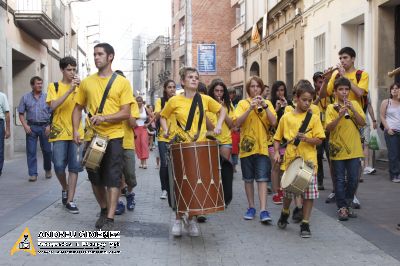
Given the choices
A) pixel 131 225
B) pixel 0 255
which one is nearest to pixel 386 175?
pixel 131 225

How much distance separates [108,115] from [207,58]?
31.6 metres

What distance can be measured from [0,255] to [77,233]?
3.51 ft

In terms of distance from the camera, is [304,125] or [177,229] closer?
[177,229]

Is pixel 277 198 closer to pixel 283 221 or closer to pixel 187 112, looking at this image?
pixel 283 221

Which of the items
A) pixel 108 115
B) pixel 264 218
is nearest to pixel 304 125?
pixel 264 218

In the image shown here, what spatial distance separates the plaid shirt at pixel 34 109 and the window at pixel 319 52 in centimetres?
936

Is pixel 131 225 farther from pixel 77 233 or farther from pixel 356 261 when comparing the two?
pixel 356 261

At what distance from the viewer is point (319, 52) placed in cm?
1764

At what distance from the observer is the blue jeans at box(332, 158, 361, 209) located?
711cm

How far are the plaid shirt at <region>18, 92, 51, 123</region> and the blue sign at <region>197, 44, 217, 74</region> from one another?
1048 inches

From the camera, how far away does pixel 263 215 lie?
270 inches

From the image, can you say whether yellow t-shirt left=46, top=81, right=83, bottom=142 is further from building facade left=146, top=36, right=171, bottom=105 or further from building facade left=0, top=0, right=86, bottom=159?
building facade left=146, top=36, right=171, bottom=105

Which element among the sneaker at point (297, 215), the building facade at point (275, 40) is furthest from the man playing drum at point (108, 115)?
the building facade at point (275, 40)

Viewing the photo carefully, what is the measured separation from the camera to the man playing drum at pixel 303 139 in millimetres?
6211
